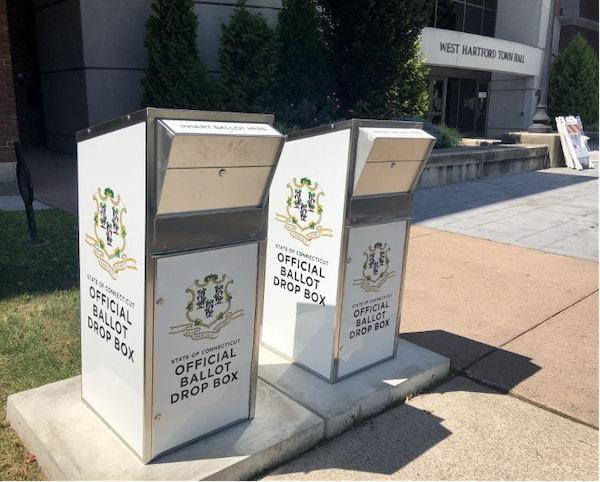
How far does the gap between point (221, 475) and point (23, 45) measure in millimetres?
15155

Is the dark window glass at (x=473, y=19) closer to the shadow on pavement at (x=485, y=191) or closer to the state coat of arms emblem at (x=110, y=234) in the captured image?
the shadow on pavement at (x=485, y=191)

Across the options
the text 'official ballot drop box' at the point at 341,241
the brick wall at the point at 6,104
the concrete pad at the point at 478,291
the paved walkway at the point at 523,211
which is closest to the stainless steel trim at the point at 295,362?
the text 'official ballot drop box' at the point at 341,241

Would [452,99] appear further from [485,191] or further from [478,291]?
[478,291]

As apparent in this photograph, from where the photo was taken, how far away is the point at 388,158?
3.09m

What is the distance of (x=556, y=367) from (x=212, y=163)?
3.00 metres

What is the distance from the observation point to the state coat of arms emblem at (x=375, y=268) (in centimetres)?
338

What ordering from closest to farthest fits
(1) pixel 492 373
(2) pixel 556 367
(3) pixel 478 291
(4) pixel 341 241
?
(4) pixel 341 241 → (1) pixel 492 373 → (2) pixel 556 367 → (3) pixel 478 291

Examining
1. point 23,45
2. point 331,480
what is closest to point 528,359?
point 331,480

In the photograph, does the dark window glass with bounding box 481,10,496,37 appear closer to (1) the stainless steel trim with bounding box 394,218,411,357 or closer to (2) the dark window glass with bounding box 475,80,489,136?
(2) the dark window glass with bounding box 475,80,489,136

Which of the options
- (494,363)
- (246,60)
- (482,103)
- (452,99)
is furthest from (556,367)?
(482,103)

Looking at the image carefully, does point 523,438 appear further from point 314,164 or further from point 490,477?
point 314,164

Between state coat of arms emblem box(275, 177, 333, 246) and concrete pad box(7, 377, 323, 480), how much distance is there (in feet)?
3.19

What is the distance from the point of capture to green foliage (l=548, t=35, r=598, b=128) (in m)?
24.5

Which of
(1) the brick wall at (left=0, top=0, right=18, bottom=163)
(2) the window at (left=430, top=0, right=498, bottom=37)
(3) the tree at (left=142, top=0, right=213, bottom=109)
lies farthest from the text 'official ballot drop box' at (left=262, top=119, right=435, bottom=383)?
(2) the window at (left=430, top=0, right=498, bottom=37)
